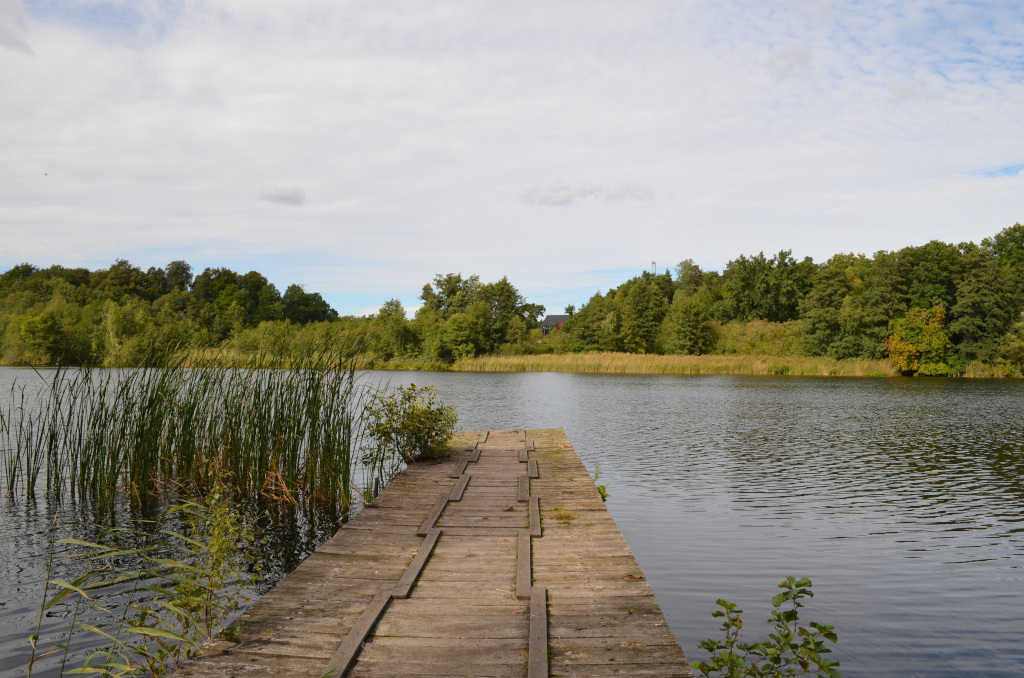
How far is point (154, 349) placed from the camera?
756 centimetres

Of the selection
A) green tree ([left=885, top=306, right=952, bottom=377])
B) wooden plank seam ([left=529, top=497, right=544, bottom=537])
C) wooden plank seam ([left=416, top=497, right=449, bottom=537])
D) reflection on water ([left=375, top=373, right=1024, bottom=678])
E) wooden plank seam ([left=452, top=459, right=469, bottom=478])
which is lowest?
reflection on water ([left=375, top=373, right=1024, bottom=678])

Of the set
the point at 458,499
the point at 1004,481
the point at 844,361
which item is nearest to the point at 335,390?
the point at 458,499

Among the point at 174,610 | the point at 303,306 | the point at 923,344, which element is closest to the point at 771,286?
the point at 923,344

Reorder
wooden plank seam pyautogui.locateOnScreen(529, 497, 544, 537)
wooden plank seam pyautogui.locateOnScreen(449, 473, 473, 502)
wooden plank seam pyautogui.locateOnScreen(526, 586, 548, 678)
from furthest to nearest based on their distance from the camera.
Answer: wooden plank seam pyautogui.locateOnScreen(449, 473, 473, 502)
wooden plank seam pyautogui.locateOnScreen(529, 497, 544, 537)
wooden plank seam pyautogui.locateOnScreen(526, 586, 548, 678)

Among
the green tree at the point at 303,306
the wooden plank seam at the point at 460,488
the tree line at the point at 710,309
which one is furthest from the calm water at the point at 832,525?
the green tree at the point at 303,306

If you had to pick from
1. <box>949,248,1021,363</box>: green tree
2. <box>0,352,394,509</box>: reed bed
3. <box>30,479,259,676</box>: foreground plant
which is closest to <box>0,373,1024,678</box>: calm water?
<box>30,479,259,676</box>: foreground plant

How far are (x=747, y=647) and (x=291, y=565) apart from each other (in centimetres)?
420

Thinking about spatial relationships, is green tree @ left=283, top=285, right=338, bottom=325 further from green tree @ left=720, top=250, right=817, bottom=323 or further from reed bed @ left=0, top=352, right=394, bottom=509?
reed bed @ left=0, top=352, right=394, bottom=509

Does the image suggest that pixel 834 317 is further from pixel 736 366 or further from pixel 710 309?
pixel 710 309

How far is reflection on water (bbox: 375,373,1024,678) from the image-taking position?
477 centimetres

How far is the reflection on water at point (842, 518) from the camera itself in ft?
15.6

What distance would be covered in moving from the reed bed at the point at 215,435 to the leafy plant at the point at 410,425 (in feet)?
3.59

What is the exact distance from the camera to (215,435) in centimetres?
752

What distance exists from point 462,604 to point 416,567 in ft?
2.26
